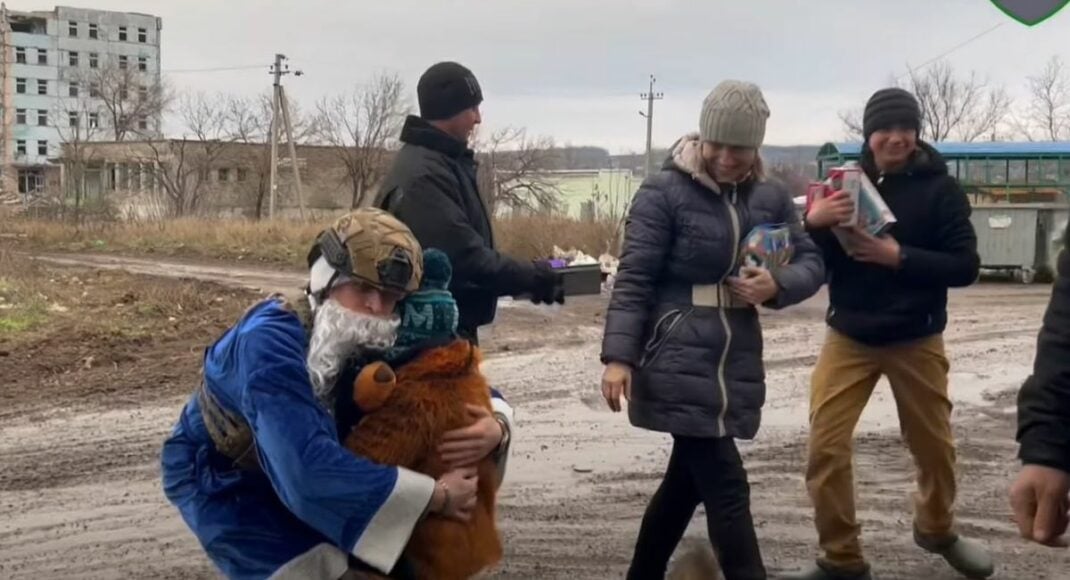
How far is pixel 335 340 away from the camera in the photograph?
2748 millimetres

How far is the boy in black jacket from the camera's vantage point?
2404mm

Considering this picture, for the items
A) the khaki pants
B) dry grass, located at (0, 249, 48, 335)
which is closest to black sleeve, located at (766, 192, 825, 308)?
the khaki pants

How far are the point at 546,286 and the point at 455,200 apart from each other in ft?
1.61

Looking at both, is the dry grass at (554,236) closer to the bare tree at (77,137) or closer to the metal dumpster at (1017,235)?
the metal dumpster at (1017,235)

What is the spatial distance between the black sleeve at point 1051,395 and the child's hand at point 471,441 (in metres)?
1.20

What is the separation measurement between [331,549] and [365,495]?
0.74 ft

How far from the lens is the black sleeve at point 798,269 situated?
4180 mm

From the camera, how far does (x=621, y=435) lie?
25.1ft

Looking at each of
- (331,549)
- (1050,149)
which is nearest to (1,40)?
(1050,149)

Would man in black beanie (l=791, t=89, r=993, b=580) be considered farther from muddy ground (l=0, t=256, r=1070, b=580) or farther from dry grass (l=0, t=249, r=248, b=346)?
dry grass (l=0, t=249, r=248, b=346)

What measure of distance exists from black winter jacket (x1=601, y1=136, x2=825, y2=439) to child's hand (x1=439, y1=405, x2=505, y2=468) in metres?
1.25

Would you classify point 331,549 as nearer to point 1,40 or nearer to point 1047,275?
point 1047,275

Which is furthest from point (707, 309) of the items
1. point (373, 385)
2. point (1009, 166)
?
point (1009, 166)

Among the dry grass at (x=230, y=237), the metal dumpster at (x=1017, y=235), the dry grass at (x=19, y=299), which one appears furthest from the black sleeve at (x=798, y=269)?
the metal dumpster at (x=1017, y=235)
